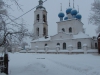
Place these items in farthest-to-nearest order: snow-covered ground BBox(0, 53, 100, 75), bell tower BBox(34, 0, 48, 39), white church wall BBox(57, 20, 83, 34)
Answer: bell tower BBox(34, 0, 48, 39), white church wall BBox(57, 20, 83, 34), snow-covered ground BBox(0, 53, 100, 75)

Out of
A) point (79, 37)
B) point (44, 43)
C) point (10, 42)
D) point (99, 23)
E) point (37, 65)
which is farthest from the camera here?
point (44, 43)

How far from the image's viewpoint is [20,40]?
26.5 feet

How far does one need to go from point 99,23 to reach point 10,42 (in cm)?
1605

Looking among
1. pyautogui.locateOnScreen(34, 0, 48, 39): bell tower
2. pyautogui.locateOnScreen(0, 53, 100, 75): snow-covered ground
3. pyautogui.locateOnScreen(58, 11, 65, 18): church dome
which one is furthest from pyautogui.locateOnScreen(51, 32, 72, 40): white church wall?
pyautogui.locateOnScreen(0, 53, 100, 75): snow-covered ground

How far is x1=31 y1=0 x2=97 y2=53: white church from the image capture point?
28.5 metres

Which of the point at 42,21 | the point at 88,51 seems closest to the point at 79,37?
the point at 88,51

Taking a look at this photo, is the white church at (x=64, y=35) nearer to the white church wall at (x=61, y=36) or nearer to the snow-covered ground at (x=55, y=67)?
the white church wall at (x=61, y=36)

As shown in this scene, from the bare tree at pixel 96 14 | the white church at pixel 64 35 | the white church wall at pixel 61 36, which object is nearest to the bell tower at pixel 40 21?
the white church at pixel 64 35

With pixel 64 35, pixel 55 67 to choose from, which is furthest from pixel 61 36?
pixel 55 67

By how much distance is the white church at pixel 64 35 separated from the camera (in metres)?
28.5

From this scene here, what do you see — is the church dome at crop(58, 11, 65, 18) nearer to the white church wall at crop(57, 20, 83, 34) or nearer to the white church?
the white church

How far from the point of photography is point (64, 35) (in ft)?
97.5

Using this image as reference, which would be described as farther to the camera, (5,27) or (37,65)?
(37,65)

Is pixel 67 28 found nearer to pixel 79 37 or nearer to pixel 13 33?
pixel 79 37
